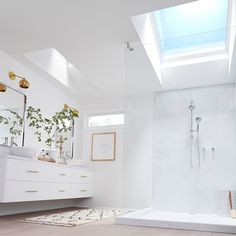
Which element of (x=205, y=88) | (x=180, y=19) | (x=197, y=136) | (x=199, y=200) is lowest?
(x=199, y=200)

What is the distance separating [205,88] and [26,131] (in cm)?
279

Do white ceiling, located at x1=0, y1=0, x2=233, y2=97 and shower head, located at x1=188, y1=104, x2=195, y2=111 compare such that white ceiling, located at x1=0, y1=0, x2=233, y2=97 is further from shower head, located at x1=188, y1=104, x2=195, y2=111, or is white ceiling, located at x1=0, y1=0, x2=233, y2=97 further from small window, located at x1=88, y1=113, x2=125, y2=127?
small window, located at x1=88, y1=113, x2=125, y2=127

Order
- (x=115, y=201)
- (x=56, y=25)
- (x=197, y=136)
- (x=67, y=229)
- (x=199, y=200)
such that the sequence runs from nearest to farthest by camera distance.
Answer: (x=67, y=229), (x=56, y=25), (x=199, y=200), (x=197, y=136), (x=115, y=201)

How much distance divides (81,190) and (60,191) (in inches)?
31.4

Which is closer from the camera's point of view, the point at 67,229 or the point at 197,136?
the point at 67,229

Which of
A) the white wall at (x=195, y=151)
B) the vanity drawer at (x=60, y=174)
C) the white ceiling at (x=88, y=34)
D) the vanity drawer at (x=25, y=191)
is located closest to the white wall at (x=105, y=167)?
the white ceiling at (x=88, y=34)

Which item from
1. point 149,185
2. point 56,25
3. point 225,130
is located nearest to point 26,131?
point 56,25

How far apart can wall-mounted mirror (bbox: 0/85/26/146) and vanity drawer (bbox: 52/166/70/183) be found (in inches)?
25.6

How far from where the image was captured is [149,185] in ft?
15.9

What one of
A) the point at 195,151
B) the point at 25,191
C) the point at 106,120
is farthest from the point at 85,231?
the point at 106,120

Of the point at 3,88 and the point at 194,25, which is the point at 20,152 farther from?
the point at 194,25

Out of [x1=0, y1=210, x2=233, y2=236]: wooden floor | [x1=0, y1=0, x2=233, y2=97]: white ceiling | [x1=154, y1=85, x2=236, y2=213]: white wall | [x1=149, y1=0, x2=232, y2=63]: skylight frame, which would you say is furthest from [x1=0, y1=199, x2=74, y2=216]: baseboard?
[x1=149, y1=0, x2=232, y2=63]: skylight frame

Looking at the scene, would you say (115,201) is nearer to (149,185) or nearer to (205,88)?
(149,185)

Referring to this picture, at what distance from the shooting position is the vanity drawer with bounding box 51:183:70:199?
4383 millimetres
